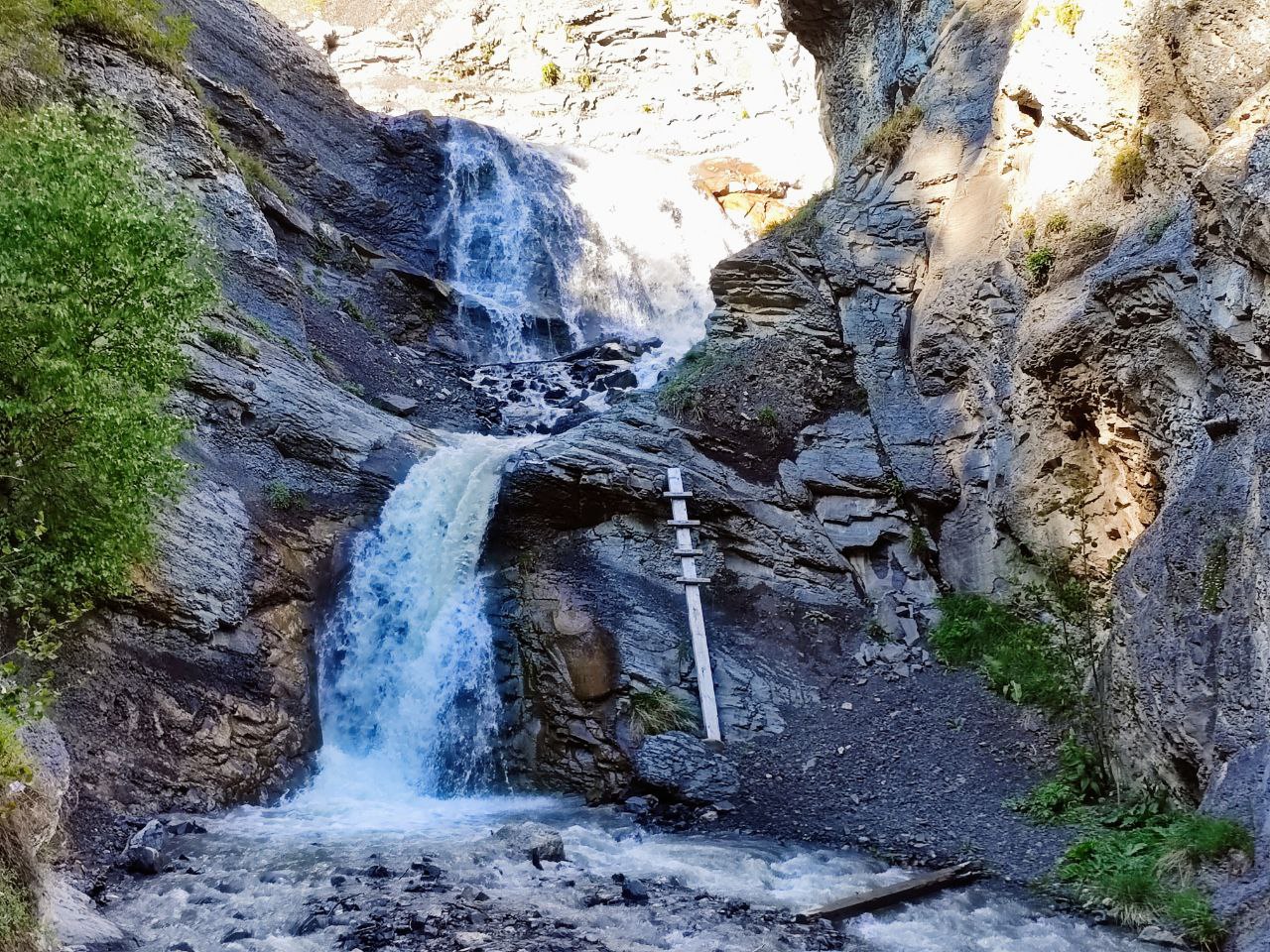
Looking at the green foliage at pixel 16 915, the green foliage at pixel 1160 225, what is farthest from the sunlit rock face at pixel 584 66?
the green foliage at pixel 16 915

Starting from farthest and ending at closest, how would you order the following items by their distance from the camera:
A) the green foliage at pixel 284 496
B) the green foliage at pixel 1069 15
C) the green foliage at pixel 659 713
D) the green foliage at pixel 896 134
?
the green foliage at pixel 896 134 < the green foliage at pixel 284 496 < the green foliage at pixel 1069 15 < the green foliage at pixel 659 713

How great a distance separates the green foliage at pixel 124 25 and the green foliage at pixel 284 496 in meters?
8.53

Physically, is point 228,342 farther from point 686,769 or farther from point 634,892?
point 634,892

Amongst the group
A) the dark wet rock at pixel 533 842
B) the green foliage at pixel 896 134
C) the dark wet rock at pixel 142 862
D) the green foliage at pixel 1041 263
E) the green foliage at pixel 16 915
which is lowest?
the dark wet rock at pixel 533 842

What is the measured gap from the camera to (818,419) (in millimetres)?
14336

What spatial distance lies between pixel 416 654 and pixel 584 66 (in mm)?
30043

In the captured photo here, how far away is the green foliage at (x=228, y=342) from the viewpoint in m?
13.7

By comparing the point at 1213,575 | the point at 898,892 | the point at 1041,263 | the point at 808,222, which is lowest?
the point at 898,892

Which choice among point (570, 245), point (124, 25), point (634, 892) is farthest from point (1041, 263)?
point (124, 25)

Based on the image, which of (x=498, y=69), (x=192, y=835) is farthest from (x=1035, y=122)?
(x=498, y=69)

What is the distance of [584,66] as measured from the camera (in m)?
35.8

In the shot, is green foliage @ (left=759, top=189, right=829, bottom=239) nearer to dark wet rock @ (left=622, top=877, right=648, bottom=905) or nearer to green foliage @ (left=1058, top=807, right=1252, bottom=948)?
green foliage @ (left=1058, top=807, right=1252, bottom=948)

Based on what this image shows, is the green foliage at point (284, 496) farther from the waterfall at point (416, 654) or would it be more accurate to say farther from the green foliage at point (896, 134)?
the green foliage at point (896, 134)

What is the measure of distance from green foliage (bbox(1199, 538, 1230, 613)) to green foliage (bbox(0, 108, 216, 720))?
9393 millimetres
